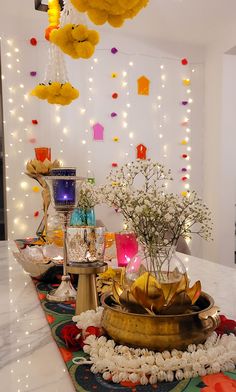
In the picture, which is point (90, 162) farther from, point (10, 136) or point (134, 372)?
point (134, 372)

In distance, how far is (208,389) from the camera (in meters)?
0.66

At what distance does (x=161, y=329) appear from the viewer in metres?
0.74

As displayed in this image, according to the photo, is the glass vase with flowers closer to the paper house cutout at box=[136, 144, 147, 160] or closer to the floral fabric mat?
the floral fabric mat

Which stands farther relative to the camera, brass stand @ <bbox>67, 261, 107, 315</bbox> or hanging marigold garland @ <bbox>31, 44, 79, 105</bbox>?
hanging marigold garland @ <bbox>31, 44, 79, 105</bbox>

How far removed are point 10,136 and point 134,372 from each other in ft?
11.7

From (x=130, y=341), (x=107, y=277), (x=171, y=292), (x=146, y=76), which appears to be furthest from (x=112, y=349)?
(x=146, y=76)

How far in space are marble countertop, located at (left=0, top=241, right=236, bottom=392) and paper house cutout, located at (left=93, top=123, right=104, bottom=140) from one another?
2.71m

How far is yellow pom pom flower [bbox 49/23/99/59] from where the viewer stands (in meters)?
1.60

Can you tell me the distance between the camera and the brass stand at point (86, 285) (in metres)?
0.98

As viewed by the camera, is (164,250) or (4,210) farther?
(4,210)

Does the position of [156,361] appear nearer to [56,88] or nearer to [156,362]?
[156,362]

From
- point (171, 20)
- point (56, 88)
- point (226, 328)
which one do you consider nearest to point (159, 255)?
point (226, 328)

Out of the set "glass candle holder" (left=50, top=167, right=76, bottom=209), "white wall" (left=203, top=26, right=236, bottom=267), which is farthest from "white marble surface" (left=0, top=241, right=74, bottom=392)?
"white wall" (left=203, top=26, right=236, bottom=267)

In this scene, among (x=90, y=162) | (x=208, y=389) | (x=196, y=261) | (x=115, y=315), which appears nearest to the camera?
(x=208, y=389)
